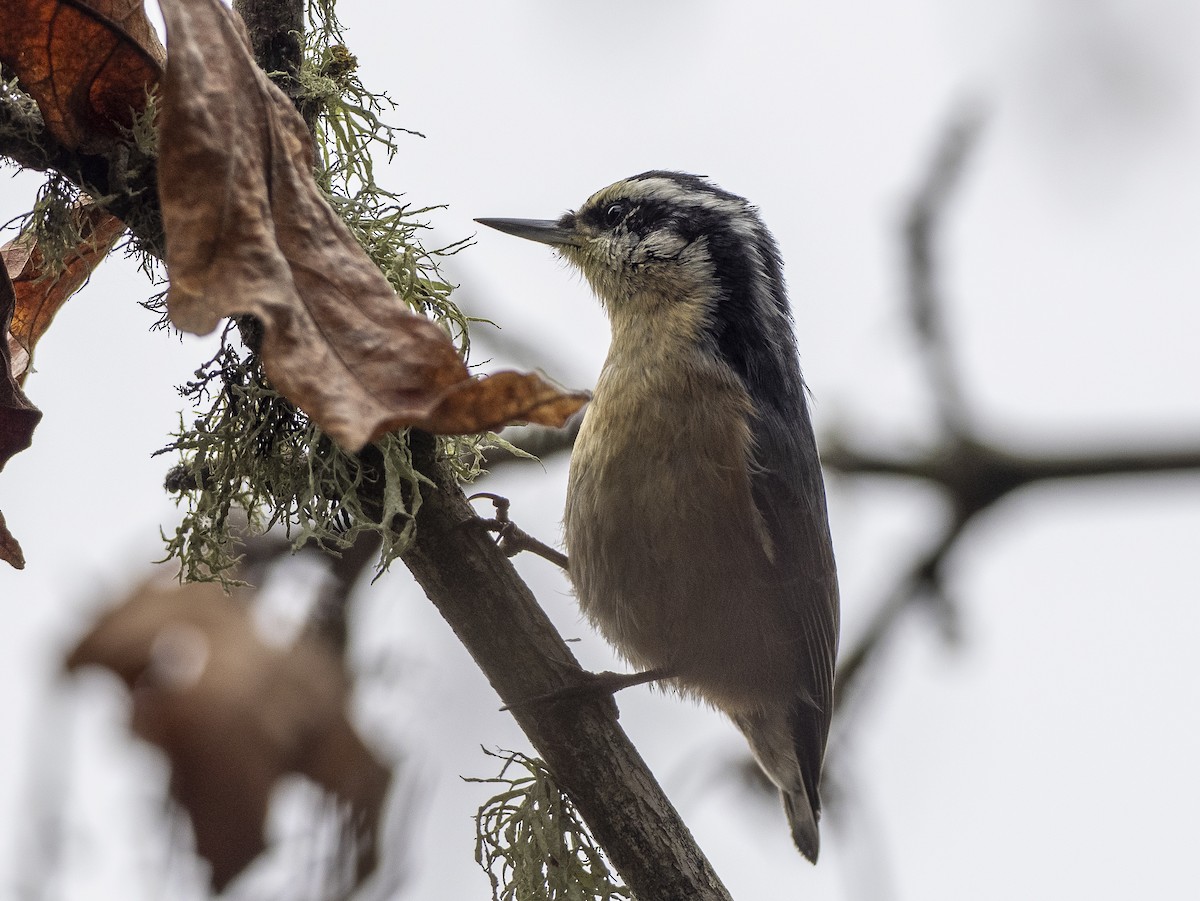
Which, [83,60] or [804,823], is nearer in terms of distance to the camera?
[83,60]

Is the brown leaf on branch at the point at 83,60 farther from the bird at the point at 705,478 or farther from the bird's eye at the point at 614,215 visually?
the bird's eye at the point at 614,215

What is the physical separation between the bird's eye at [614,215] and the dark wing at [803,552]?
0.93 m

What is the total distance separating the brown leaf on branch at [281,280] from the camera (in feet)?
5.03

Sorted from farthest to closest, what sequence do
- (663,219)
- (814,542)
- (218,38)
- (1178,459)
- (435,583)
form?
(663,219) → (814,542) → (1178,459) → (435,583) → (218,38)

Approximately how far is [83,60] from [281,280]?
63cm

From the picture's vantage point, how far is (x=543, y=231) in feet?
14.2

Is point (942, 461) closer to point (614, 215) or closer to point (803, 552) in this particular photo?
point (803, 552)

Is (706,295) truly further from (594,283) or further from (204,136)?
(204,136)

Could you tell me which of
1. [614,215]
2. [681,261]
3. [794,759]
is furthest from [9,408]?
[794,759]

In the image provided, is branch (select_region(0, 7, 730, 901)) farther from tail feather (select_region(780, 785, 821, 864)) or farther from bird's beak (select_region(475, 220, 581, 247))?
bird's beak (select_region(475, 220, 581, 247))

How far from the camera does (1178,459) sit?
2920 millimetres

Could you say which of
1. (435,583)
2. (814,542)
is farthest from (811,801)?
(435,583)

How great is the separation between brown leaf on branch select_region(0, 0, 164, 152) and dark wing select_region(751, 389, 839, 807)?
2.20m

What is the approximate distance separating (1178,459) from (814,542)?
4.21 ft
